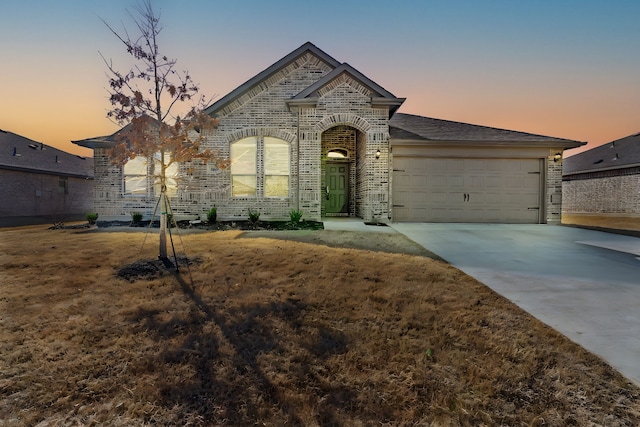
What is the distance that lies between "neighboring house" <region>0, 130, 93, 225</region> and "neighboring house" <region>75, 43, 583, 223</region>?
1088 cm

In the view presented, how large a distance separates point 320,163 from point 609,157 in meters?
23.4

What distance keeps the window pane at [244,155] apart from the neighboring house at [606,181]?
923 inches

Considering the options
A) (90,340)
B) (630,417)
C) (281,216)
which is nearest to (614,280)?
(630,417)

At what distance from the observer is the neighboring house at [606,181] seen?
19.9m

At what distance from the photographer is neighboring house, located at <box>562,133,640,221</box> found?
783 inches

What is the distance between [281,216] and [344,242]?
4.88 m

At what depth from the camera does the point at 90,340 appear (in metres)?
3.01

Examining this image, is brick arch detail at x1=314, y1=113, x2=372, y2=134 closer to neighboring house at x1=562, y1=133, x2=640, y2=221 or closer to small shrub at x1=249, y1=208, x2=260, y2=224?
small shrub at x1=249, y1=208, x2=260, y2=224

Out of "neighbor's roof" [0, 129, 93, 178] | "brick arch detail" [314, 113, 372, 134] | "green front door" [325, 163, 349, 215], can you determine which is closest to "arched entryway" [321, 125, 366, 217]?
"green front door" [325, 163, 349, 215]

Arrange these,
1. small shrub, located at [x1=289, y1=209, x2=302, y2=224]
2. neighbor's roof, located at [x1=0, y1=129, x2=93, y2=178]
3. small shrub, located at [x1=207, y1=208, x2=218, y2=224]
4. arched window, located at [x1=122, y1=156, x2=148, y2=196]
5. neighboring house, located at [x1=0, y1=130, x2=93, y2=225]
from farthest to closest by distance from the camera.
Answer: neighbor's roof, located at [x1=0, y1=129, x2=93, y2=178], neighboring house, located at [x1=0, y1=130, x2=93, y2=225], arched window, located at [x1=122, y1=156, x2=148, y2=196], small shrub, located at [x1=207, y1=208, x2=218, y2=224], small shrub, located at [x1=289, y1=209, x2=302, y2=224]

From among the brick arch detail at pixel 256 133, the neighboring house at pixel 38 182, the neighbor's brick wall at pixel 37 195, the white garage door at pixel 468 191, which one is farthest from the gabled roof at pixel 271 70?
the neighbor's brick wall at pixel 37 195

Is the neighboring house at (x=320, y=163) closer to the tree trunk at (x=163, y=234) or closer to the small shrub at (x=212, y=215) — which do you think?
the small shrub at (x=212, y=215)

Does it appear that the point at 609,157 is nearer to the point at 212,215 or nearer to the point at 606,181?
the point at 606,181

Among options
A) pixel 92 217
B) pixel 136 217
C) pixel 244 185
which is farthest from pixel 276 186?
pixel 92 217
